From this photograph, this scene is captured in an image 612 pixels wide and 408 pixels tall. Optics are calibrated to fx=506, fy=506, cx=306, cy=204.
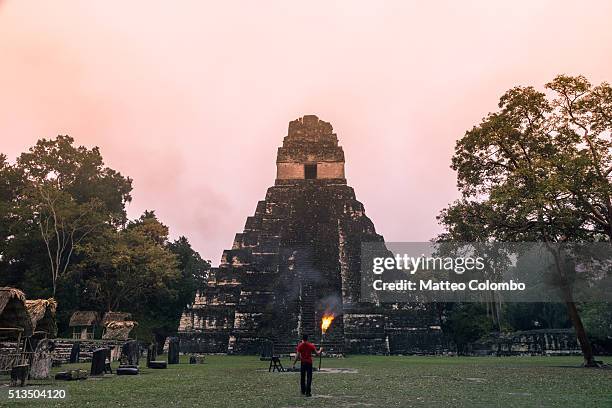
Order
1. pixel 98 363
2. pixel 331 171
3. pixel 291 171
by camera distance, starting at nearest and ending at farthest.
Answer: pixel 98 363
pixel 331 171
pixel 291 171

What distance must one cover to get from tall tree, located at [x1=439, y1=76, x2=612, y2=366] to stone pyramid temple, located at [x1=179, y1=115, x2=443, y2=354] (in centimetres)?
883

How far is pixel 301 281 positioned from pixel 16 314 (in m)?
17.3

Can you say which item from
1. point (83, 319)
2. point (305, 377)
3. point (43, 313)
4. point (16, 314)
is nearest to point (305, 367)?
point (305, 377)

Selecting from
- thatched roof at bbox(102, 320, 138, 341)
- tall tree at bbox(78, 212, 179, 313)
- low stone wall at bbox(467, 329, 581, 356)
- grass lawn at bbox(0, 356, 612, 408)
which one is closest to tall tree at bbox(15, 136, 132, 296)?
tall tree at bbox(78, 212, 179, 313)

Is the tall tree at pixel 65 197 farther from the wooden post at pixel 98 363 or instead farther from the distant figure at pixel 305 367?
the distant figure at pixel 305 367

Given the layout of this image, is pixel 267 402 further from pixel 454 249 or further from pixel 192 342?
pixel 192 342

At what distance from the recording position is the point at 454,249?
20328 millimetres

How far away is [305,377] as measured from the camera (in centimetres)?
955

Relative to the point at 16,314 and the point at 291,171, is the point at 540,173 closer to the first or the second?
the point at 16,314

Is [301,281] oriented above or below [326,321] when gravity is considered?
above

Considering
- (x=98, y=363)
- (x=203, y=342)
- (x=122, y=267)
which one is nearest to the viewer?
(x=98, y=363)

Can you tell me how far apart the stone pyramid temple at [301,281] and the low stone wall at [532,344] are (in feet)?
12.8

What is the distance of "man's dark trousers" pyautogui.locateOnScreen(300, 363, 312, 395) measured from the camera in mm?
9245

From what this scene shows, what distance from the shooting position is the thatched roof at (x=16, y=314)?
40.6ft
